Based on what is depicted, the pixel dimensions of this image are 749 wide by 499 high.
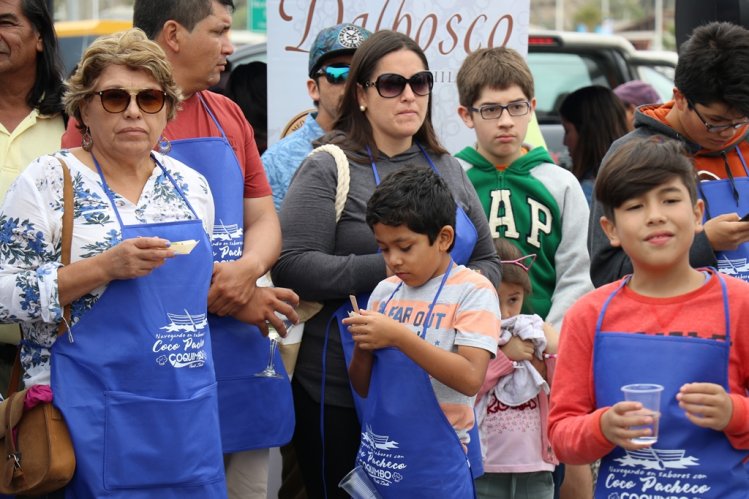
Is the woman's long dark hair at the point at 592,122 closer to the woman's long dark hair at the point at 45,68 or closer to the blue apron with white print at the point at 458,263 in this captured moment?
the blue apron with white print at the point at 458,263

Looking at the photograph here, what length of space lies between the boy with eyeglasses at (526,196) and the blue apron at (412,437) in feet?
3.76

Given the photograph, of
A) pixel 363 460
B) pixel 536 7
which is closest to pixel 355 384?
pixel 363 460

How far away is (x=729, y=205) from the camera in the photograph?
427 centimetres

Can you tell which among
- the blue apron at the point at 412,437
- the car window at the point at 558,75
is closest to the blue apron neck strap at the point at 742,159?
the blue apron at the point at 412,437

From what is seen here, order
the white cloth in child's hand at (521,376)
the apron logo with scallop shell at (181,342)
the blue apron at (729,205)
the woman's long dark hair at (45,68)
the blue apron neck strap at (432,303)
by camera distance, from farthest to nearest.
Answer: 1. the white cloth in child's hand at (521,376)
2. the woman's long dark hair at (45,68)
3. the blue apron at (729,205)
4. the blue apron neck strap at (432,303)
5. the apron logo with scallop shell at (181,342)

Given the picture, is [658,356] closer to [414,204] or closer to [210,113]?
[414,204]

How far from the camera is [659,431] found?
10.8 feet

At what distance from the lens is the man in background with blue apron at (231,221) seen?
4387 mm

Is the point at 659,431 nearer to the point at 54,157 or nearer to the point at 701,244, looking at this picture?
the point at 701,244

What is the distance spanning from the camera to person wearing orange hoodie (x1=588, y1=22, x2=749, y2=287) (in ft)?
13.8

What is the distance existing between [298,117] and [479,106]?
1198mm

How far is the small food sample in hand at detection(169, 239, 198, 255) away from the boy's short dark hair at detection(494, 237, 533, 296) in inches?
56.4

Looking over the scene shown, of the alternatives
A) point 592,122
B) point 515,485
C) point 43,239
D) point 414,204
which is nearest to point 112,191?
point 43,239

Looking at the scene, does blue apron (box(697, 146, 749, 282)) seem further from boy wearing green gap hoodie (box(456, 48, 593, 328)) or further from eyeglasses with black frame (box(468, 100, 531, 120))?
eyeglasses with black frame (box(468, 100, 531, 120))
